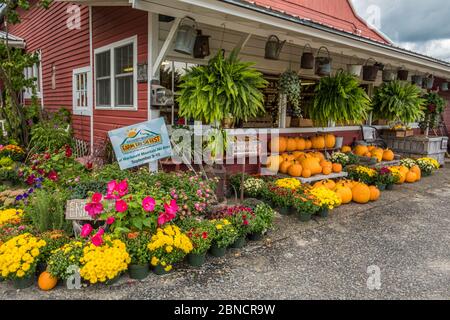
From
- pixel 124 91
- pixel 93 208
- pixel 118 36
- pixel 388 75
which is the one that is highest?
pixel 118 36

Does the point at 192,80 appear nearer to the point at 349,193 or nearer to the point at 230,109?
the point at 230,109

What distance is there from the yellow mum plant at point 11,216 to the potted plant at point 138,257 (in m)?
1.43

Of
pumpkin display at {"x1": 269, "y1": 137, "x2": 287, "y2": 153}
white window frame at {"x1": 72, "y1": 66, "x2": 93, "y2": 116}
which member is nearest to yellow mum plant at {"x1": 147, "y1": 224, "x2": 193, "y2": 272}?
pumpkin display at {"x1": 269, "y1": 137, "x2": 287, "y2": 153}

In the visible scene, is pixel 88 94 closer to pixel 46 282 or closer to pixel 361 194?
pixel 46 282

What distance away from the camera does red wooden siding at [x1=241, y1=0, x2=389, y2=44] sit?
8688 millimetres

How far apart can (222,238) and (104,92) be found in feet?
14.1

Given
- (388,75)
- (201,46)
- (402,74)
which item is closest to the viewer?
(201,46)

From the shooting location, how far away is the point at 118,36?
18.7ft

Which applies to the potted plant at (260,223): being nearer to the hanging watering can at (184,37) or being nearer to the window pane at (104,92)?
the hanging watering can at (184,37)

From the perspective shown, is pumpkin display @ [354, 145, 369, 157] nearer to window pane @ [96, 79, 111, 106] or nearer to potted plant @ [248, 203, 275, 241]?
potted plant @ [248, 203, 275, 241]

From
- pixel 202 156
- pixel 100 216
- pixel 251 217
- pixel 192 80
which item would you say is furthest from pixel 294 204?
pixel 100 216

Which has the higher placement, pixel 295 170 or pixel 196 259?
pixel 295 170

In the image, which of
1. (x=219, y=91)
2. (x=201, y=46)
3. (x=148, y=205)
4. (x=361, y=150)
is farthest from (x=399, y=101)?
(x=148, y=205)

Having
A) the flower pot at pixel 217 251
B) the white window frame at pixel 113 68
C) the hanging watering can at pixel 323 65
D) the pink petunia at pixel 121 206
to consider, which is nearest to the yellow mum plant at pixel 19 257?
the pink petunia at pixel 121 206
